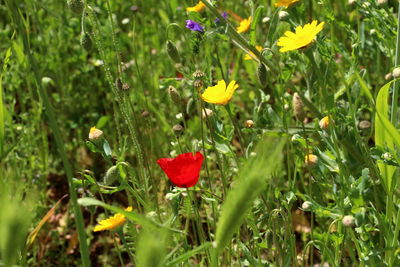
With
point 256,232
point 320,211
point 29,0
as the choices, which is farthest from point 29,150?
point 320,211

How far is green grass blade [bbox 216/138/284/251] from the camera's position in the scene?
70cm

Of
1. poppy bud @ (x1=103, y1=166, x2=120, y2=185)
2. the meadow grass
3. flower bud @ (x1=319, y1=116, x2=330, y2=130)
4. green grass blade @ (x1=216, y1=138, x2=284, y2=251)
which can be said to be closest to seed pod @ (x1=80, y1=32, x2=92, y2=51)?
the meadow grass

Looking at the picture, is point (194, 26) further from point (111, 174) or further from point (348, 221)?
point (348, 221)

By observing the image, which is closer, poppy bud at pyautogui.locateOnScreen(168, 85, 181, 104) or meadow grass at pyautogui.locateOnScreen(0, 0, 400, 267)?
meadow grass at pyautogui.locateOnScreen(0, 0, 400, 267)

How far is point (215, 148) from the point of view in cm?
138

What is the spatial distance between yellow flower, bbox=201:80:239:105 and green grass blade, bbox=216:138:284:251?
60 cm

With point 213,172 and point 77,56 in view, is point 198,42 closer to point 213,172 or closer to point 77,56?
point 213,172

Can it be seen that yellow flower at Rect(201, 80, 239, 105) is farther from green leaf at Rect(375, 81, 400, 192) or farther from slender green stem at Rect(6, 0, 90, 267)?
slender green stem at Rect(6, 0, 90, 267)

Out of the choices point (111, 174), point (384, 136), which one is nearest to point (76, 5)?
point (111, 174)

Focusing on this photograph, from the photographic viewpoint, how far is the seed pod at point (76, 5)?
1.42 m

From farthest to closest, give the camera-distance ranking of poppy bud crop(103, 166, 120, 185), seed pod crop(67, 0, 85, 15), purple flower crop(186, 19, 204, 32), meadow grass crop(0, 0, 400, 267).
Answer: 1. purple flower crop(186, 19, 204, 32)
2. seed pod crop(67, 0, 85, 15)
3. poppy bud crop(103, 166, 120, 185)
4. meadow grass crop(0, 0, 400, 267)

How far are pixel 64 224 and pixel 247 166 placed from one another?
1.52 metres

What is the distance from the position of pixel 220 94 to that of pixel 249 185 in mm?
669

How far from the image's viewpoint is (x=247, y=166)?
0.74 meters
